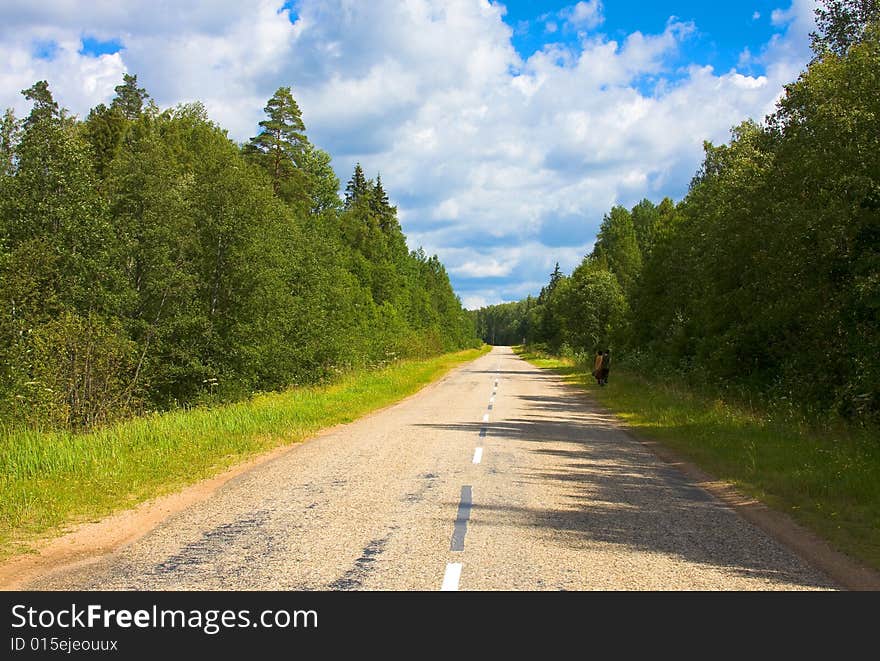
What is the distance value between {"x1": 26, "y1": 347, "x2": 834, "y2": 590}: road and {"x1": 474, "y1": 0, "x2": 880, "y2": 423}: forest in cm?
523

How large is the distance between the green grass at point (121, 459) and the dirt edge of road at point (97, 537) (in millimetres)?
189

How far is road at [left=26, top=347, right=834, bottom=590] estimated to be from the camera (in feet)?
18.7

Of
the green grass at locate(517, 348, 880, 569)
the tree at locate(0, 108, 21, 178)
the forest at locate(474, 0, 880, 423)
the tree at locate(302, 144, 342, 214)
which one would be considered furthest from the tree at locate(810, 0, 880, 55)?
the tree at locate(302, 144, 342, 214)

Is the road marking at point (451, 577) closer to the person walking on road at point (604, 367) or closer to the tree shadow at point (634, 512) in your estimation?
the tree shadow at point (634, 512)

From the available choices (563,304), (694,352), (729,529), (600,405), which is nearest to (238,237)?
(600,405)

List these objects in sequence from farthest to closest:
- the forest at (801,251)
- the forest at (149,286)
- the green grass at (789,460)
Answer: the forest at (149,286) < the forest at (801,251) < the green grass at (789,460)

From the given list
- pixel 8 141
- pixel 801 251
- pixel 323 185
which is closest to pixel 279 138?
pixel 323 185

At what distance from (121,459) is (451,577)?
7.72 meters

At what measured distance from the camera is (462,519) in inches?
307

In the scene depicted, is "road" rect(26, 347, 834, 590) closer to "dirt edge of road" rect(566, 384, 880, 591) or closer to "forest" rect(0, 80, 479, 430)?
"dirt edge of road" rect(566, 384, 880, 591)

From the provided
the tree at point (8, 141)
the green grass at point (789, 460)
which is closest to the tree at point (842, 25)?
the green grass at point (789, 460)

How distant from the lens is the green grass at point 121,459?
26.8ft
